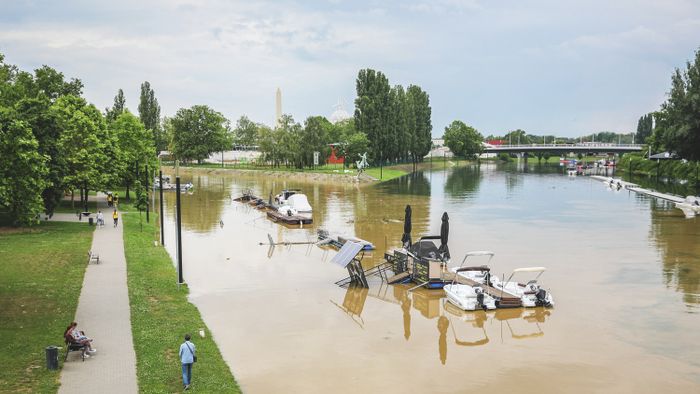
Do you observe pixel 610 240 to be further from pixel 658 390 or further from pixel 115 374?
pixel 115 374

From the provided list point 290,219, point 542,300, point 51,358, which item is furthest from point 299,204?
point 51,358

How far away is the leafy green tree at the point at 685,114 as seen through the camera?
61.3 m

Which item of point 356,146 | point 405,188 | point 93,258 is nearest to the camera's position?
point 93,258

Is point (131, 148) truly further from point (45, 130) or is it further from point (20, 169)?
point (20, 169)

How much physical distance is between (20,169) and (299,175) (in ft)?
237

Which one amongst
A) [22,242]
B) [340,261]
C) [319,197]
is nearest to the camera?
[340,261]

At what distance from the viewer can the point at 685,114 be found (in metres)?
62.5

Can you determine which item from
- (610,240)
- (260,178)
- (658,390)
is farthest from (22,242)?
(260,178)

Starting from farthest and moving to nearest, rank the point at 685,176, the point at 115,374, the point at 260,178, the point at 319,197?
Result: the point at 260,178 < the point at 685,176 < the point at 319,197 < the point at 115,374

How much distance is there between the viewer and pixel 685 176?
8969 centimetres

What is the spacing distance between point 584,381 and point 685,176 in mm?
86480

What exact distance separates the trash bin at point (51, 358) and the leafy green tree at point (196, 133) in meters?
123

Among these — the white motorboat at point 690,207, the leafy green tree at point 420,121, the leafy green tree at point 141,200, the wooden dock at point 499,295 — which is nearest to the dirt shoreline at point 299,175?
the leafy green tree at point 420,121

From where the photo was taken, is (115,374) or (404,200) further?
(404,200)
